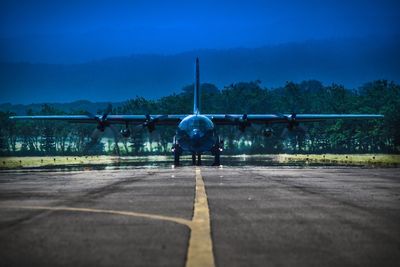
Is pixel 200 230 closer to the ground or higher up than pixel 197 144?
closer to the ground

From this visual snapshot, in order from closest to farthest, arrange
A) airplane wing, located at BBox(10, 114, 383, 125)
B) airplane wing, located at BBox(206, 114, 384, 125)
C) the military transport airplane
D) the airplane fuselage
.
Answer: the airplane fuselage, the military transport airplane, airplane wing, located at BBox(206, 114, 384, 125), airplane wing, located at BBox(10, 114, 383, 125)

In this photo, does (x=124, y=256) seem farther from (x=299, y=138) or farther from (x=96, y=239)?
(x=299, y=138)

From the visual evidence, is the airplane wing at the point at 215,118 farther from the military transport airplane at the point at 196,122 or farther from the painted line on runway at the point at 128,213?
the painted line on runway at the point at 128,213

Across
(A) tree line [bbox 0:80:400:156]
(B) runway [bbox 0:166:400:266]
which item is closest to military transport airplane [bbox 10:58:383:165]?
(B) runway [bbox 0:166:400:266]

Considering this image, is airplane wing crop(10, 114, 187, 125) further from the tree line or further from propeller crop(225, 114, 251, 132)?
the tree line

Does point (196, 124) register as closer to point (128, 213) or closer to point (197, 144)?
point (197, 144)

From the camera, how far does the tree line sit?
119 meters

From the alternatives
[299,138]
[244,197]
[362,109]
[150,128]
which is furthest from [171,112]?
[244,197]

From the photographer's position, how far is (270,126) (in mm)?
107625

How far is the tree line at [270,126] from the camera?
390 ft

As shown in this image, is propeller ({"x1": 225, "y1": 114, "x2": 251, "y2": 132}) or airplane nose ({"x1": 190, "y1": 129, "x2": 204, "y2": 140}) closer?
airplane nose ({"x1": 190, "y1": 129, "x2": 204, "y2": 140})

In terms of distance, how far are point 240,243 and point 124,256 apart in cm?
141

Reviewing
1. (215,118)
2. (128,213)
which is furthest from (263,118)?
(128,213)

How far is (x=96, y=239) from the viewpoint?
6688mm
